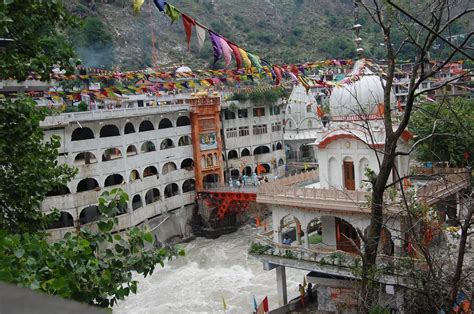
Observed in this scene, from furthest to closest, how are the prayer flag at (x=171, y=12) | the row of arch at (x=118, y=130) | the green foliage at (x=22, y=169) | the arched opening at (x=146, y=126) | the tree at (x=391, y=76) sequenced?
the arched opening at (x=146, y=126) < the row of arch at (x=118, y=130) < the prayer flag at (x=171, y=12) < the green foliage at (x=22, y=169) < the tree at (x=391, y=76)

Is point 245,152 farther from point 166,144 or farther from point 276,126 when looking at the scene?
point 166,144

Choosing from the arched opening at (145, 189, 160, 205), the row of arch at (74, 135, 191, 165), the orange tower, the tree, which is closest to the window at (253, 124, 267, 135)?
the orange tower

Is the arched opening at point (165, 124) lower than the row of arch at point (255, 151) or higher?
higher

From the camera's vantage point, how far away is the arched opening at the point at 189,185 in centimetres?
3653

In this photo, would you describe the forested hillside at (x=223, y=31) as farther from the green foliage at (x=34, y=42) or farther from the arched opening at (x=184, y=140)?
the green foliage at (x=34, y=42)

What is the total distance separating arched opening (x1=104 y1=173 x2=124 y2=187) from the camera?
3331 centimetres

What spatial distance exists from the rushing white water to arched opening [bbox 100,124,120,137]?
925 centimetres

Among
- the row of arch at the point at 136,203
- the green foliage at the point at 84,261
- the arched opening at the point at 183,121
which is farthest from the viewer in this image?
the arched opening at the point at 183,121

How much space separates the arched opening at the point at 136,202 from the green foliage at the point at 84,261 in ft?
86.7

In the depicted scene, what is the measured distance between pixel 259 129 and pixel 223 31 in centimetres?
4584

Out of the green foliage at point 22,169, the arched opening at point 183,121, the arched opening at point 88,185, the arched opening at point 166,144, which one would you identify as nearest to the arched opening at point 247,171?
the arched opening at point 166,144

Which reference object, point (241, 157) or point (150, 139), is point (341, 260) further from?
point (241, 157)

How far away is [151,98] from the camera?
2046 inches

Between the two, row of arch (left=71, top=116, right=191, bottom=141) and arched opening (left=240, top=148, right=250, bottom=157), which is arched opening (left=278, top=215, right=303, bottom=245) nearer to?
row of arch (left=71, top=116, right=191, bottom=141)
